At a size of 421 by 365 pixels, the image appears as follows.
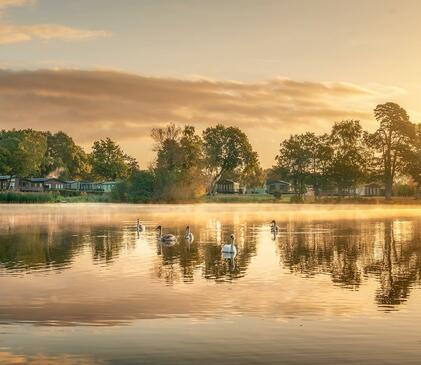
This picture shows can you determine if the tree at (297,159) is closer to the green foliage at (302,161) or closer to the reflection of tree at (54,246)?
the green foliage at (302,161)

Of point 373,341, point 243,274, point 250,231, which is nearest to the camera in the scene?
point 373,341

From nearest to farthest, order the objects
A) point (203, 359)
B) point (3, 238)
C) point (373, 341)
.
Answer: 1. point (203, 359)
2. point (373, 341)
3. point (3, 238)

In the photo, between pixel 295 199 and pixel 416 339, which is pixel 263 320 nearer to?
pixel 416 339

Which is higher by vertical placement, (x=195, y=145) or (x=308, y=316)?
(x=195, y=145)

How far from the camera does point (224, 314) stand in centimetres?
2166

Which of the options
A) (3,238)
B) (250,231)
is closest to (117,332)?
(3,238)

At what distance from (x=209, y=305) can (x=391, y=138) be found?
143029 mm

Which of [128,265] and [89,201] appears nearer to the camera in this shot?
[128,265]

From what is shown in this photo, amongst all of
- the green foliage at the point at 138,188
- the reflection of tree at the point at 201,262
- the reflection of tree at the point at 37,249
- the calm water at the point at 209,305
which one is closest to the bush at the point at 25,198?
the green foliage at the point at 138,188

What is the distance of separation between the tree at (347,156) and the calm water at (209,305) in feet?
376

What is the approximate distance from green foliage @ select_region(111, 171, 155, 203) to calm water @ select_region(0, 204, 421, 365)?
10726 centimetres

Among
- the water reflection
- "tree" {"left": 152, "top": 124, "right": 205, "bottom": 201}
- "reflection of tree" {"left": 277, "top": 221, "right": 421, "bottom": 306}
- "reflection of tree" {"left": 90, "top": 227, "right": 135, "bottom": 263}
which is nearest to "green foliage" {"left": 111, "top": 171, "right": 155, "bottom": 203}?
"tree" {"left": 152, "top": 124, "right": 205, "bottom": 201}

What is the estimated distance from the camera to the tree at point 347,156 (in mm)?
158375

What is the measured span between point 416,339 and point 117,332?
27.5ft
